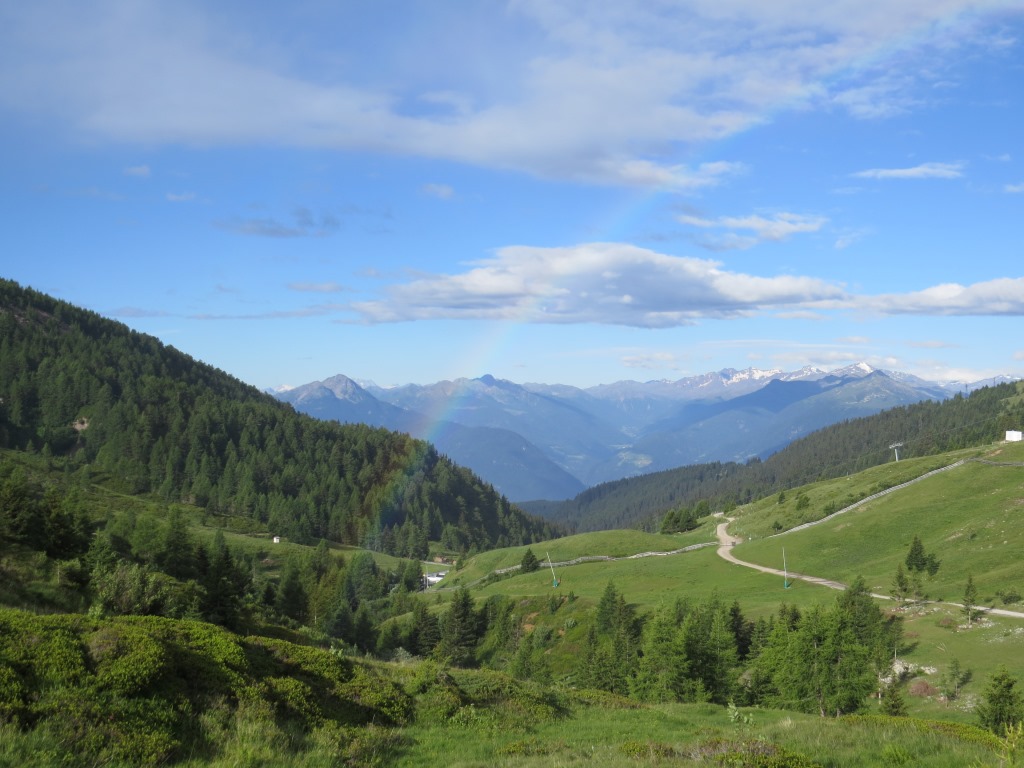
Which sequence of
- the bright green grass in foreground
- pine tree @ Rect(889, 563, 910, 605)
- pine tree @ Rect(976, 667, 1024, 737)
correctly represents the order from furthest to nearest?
pine tree @ Rect(889, 563, 910, 605), pine tree @ Rect(976, 667, 1024, 737), the bright green grass in foreground

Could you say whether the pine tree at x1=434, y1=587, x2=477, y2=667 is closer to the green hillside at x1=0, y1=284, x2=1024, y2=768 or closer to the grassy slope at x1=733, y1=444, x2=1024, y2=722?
the green hillside at x1=0, y1=284, x2=1024, y2=768

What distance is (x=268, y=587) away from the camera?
78.4 meters

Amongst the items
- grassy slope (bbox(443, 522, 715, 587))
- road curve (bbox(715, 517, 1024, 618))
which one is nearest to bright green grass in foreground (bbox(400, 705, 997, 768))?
road curve (bbox(715, 517, 1024, 618))

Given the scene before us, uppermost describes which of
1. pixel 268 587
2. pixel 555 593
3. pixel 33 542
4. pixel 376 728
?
pixel 33 542

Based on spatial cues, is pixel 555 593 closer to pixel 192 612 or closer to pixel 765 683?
pixel 765 683

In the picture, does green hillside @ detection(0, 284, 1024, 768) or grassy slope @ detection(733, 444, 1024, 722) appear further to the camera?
grassy slope @ detection(733, 444, 1024, 722)

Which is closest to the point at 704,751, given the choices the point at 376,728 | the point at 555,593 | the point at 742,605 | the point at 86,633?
the point at 376,728

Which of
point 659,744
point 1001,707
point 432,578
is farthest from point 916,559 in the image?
point 432,578

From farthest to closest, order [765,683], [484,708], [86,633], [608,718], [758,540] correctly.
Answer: [758,540]
[765,683]
[608,718]
[484,708]
[86,633]

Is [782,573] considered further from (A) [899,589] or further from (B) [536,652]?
(B) [536,652]

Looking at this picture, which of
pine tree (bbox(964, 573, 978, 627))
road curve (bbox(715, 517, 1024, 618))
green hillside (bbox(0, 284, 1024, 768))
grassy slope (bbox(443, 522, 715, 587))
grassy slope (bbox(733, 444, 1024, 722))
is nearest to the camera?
green hillside (bbox(0, 284, 1024, 768))

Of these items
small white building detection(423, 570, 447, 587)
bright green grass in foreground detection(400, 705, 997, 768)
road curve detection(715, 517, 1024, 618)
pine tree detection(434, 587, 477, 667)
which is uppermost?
bright green grass in foreground detection(400, 705, 997, 768)

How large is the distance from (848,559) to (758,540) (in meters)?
23.9

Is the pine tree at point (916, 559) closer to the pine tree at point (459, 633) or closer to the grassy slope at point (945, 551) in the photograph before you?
the grassy slope at point (945, 551)
